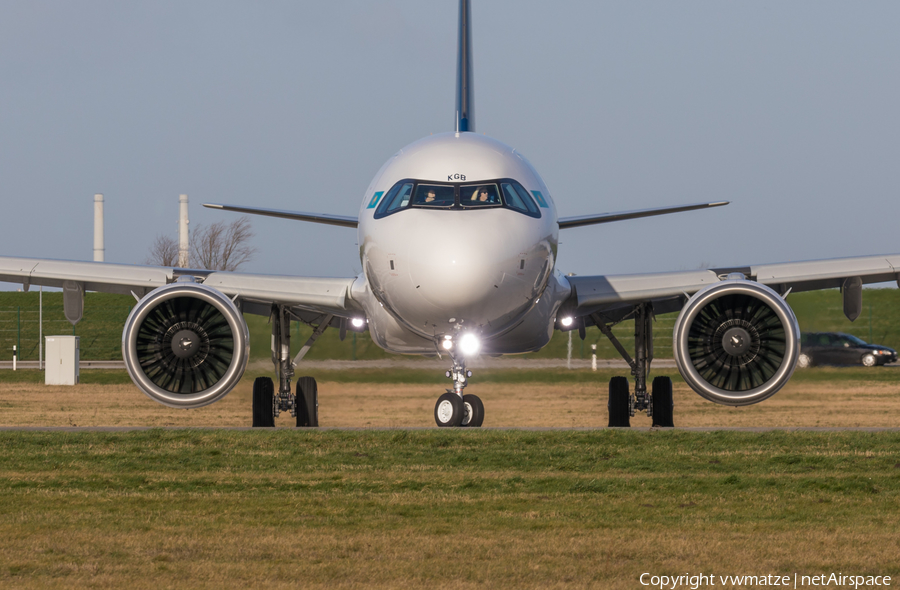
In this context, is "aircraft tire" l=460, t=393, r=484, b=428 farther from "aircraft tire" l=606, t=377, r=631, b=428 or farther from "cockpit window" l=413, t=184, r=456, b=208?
"aircraft tire" l=606, t=377, r=631, b=428

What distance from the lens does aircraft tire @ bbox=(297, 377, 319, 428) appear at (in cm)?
2003

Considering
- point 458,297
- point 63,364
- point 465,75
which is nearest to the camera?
point 458,297

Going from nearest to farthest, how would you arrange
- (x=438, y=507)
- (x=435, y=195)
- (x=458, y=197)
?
1. (x=438, y=507)
2. (x=458, y=197)
3. (x=435, y=195)

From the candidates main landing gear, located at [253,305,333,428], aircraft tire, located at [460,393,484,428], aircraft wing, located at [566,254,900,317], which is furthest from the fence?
aircraft tire, located at [460,393,484,428]

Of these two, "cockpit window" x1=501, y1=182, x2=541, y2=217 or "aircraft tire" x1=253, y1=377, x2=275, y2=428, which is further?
"aircraft tire" x1=253, y1=377, x2=275, y2=428

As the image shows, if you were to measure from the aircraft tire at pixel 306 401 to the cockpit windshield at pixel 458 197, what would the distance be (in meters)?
5.39

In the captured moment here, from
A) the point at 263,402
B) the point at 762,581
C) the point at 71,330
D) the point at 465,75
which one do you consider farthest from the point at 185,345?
the point at 71,330

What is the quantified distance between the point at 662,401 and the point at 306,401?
233 inches

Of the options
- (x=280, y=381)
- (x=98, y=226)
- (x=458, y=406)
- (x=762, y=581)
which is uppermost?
(x=98, y=226)

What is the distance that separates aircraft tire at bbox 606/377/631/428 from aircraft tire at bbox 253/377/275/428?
5.55 meters

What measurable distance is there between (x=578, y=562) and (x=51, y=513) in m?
4.38

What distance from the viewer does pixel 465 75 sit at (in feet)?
76.5

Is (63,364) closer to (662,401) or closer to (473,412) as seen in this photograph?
(662,401)

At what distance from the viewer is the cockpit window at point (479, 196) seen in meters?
14.8
